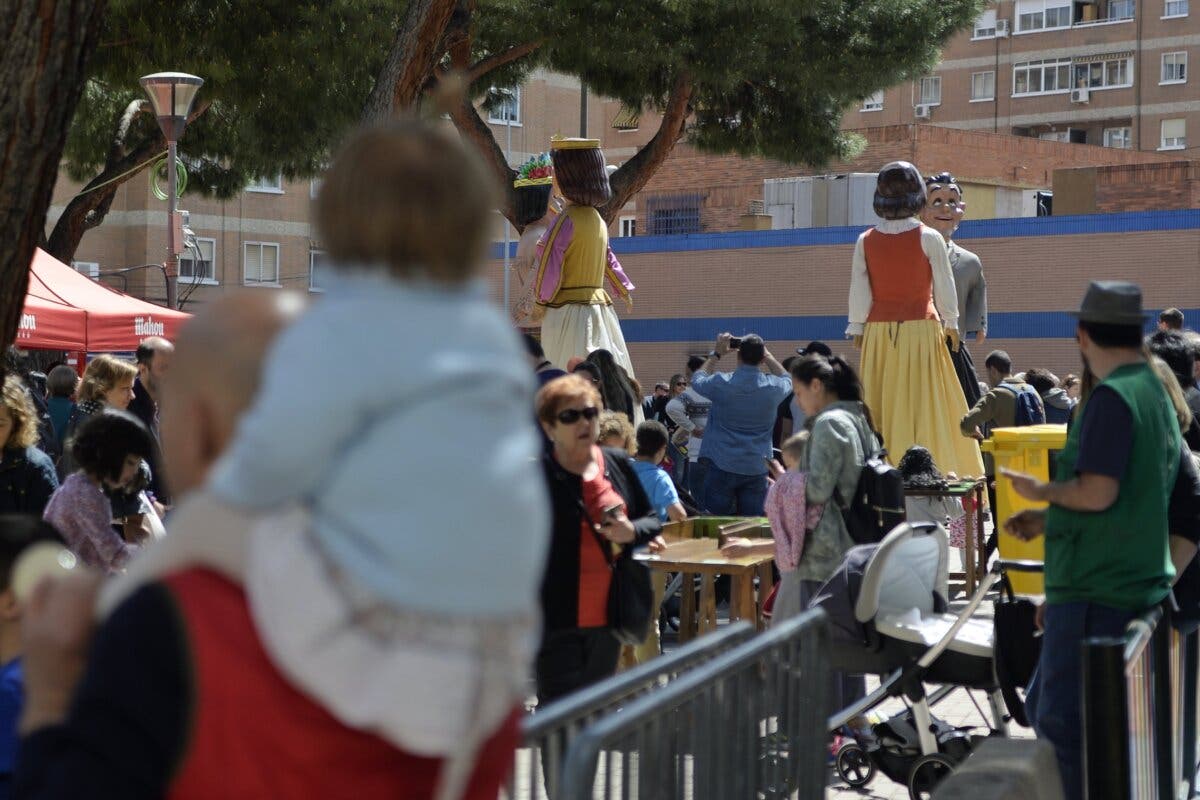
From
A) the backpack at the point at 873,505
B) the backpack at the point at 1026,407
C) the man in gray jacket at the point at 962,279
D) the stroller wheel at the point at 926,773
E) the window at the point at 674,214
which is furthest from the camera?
the window at the point at 674,214

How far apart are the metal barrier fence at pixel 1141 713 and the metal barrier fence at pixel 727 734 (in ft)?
2.40

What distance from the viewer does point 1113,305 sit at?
519cm

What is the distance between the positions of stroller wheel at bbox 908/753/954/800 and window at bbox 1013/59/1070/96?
6272cm

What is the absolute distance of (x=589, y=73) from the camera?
A: 20562 millimetres

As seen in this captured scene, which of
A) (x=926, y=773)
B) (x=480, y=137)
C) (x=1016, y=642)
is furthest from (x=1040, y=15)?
(x=1016, y=642)

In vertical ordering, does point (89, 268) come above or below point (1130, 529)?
above

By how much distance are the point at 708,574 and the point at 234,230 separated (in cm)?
4414

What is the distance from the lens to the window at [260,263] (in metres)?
50.9

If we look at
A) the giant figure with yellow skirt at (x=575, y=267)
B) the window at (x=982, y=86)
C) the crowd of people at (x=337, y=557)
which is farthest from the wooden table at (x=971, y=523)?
the window at (x=982, y=86)

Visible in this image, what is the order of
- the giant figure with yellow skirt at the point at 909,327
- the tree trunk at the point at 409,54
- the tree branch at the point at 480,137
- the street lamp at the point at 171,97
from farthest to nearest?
the tree branch at the point at 480,137 < the street lamp at the point at 171,97 < the giant figure with yellow skirt at the point at 909,327 < the tree trunk at the point at 409,54

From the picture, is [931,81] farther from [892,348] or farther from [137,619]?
[137,619]

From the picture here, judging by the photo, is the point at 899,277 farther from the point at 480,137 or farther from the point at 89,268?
the point at 89,268

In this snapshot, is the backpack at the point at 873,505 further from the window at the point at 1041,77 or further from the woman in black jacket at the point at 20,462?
the window at the point at 1041,77

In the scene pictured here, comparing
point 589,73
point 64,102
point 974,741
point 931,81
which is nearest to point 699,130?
point 589,73
